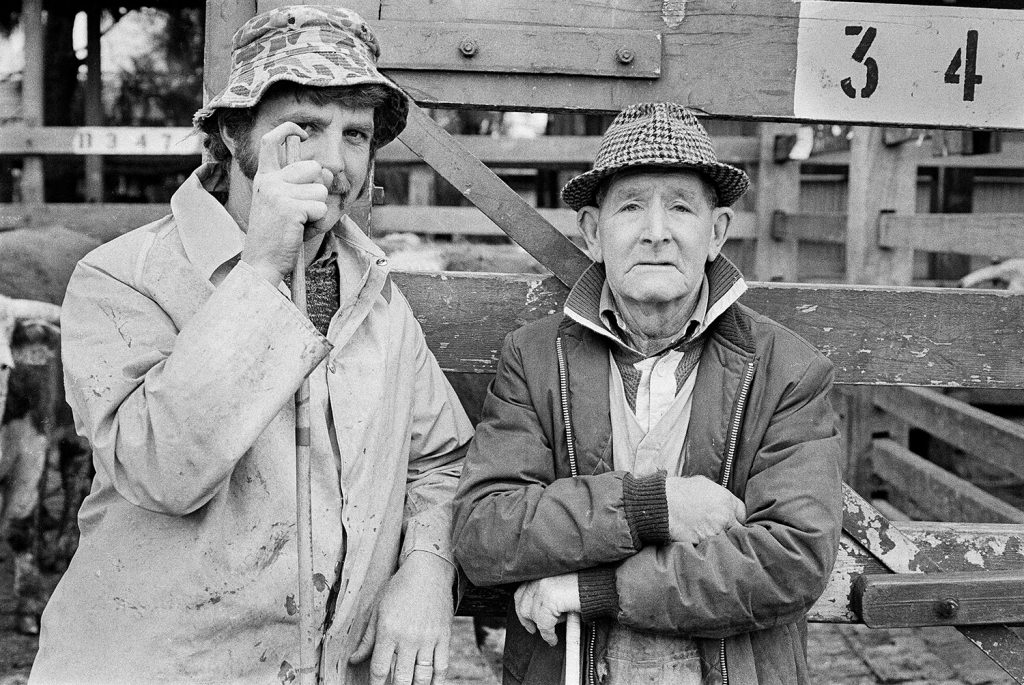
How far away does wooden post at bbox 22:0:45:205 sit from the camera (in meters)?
6.03

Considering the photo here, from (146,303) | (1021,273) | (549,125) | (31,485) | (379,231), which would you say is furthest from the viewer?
(549,125)

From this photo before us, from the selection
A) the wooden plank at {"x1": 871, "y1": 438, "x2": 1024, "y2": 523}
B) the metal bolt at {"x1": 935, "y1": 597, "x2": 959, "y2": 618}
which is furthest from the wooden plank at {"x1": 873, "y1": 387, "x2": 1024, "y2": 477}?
the metal bolt at {"x1": 935, "y1": 597, "x2": 959, "y2": 618}

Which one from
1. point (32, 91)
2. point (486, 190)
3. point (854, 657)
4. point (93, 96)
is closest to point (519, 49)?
point (486, 190)

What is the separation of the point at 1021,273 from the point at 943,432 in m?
0.93

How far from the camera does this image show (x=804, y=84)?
269 cm

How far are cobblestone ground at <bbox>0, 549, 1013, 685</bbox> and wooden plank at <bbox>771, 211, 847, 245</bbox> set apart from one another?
2.30 metres

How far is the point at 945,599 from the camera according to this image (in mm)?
2516

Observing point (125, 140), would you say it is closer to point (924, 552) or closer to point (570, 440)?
point (570, 440)

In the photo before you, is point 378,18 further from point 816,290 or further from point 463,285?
point 816,290

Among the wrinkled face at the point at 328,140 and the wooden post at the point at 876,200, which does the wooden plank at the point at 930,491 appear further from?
the wrinkled face at the point at 328,140

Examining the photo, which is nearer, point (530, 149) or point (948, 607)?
point (948, 607)

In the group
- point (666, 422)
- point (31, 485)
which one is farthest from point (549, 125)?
point (666, 422)

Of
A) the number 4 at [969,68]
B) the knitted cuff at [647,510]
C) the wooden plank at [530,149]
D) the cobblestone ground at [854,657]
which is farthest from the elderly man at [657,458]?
the wooden plank at [530,149]

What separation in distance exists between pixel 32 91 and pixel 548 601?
5460 millimetres
